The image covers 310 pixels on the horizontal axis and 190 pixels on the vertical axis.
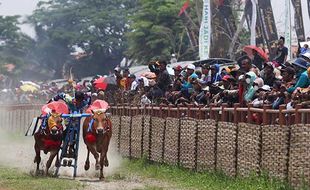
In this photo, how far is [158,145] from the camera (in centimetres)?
1827

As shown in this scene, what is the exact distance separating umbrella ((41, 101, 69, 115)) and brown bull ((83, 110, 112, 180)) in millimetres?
503

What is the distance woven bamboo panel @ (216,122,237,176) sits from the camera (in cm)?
1419

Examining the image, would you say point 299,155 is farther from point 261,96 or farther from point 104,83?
point 104,83

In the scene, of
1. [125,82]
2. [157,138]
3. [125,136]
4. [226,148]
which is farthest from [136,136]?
[226,148]

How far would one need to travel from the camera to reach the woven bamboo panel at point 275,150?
12.3 metres

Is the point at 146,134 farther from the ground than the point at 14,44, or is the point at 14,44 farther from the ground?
the point at 14,44

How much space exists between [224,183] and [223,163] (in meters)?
0.67

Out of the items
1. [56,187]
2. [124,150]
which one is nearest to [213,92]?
[56,187]

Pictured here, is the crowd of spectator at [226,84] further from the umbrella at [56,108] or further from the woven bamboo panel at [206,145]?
the umbrella at [56,108]

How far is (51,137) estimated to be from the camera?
16.0 meters

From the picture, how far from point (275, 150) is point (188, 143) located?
403cm

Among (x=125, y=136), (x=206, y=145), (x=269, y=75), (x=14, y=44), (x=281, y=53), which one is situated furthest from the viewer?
(x=14, y=44)

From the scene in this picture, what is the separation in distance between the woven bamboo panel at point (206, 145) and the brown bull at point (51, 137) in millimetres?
2831

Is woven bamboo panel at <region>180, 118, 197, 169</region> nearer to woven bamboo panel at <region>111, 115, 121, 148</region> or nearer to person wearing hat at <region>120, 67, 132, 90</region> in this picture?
woven bamboo panel at <region>111, 115, 121, 148</region>
